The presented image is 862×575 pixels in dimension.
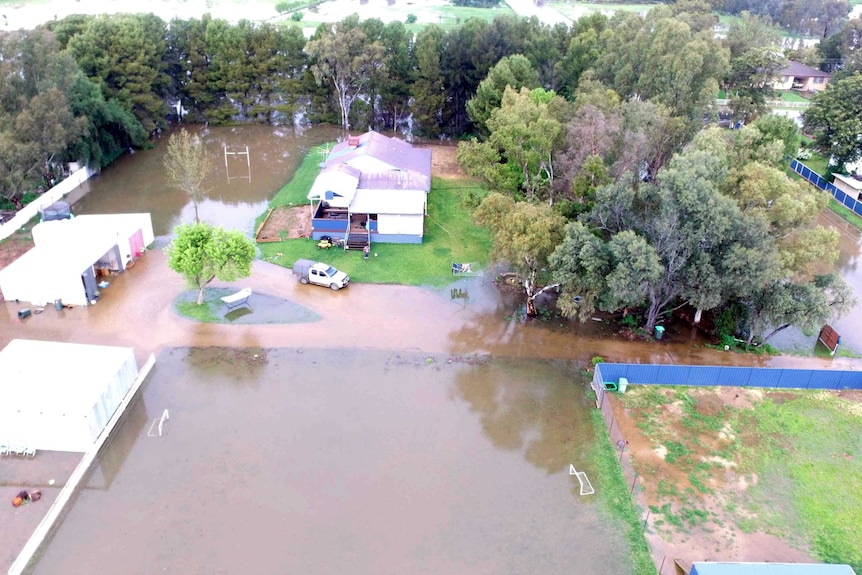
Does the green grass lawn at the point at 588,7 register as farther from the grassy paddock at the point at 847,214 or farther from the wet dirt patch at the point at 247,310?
the wet dirt patch at the point at 247,310

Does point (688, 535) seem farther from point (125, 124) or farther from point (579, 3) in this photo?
point (579, 3)

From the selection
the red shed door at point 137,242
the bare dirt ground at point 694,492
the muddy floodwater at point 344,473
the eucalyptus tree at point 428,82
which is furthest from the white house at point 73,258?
the eucalyptus tree at point 428,82

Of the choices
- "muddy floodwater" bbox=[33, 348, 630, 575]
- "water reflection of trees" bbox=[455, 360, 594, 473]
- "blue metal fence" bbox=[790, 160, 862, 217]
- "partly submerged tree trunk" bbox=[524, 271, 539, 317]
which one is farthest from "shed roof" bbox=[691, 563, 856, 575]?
"blue metal fence" bbox=[790, 160, 862, 217]

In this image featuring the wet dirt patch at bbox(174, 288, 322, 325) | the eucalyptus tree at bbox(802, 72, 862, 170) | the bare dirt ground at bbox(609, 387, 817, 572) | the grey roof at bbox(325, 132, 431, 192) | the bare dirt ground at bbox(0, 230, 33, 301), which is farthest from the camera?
the eucalyptus tree at bbox(802, 72, 862, 170)

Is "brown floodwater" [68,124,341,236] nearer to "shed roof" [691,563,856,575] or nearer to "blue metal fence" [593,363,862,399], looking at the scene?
"blue metal fence" [593,363,862,399]

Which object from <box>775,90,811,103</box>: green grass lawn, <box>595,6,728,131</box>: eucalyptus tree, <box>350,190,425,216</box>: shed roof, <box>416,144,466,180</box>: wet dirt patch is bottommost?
<box>416,144,466,180</box>: wet dirt patch

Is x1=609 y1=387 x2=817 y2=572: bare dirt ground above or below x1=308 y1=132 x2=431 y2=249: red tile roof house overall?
below

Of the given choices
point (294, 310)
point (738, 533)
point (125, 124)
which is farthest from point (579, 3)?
point (738, 533)
